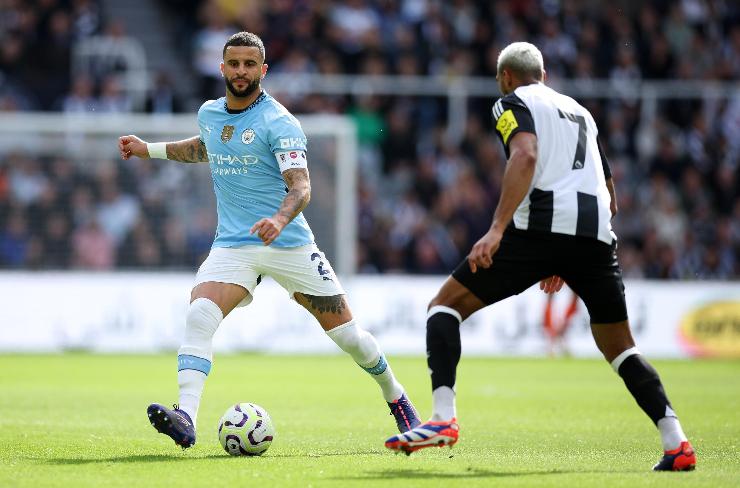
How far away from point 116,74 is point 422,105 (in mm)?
5735

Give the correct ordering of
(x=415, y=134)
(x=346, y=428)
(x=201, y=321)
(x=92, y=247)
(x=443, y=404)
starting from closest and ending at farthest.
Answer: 1. (x=443, y=404)
2. (x=201, y=321)
3. (x=346, y=428)
4. (x=92, y=247)
5. (x=415, y=134)

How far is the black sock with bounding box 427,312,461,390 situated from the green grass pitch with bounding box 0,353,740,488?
0.54 meters

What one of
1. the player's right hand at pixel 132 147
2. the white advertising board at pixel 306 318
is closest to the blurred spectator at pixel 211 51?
the white advertising board at pixel 306 318

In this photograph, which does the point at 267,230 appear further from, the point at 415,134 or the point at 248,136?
the point at 415,134

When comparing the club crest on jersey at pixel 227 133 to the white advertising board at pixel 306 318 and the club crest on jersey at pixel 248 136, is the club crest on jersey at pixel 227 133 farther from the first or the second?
the white advertising board at pixel 306 318

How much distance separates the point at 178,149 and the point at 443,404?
10.0 feet

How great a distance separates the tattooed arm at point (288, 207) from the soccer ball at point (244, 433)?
1145 mm

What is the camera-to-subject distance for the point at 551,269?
24.7ft

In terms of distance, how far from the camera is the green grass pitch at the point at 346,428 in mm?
7117

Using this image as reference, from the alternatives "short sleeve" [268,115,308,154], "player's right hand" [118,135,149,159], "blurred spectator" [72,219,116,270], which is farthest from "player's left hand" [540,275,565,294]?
"blurred spectator" [72,219,116,270]

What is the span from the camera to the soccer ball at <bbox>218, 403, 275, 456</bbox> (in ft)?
26.6

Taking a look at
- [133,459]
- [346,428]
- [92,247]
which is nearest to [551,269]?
[133,459]

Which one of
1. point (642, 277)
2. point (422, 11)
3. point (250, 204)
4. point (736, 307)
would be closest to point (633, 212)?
point (642, 277)

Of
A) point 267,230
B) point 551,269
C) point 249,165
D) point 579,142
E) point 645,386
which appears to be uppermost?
point 579,142
